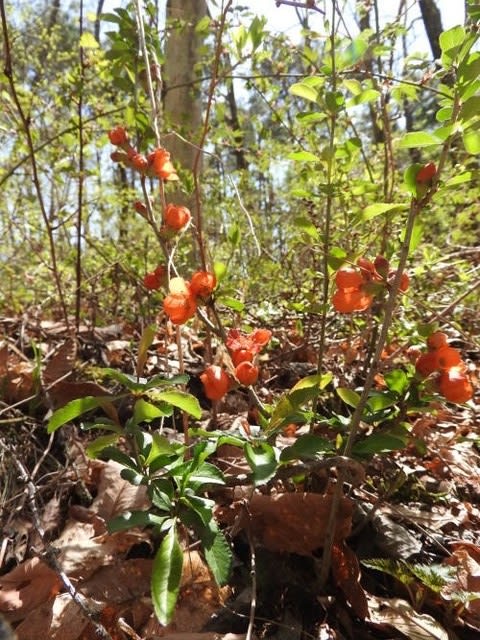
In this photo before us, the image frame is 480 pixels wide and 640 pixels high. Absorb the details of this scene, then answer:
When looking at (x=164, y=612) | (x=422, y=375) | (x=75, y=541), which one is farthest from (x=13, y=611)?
(x=422, y=375)

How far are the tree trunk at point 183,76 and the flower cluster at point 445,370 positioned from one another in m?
2.19

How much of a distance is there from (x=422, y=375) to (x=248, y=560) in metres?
0.56

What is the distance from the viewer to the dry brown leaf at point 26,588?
0.94 meters

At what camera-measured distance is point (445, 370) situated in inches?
31.4

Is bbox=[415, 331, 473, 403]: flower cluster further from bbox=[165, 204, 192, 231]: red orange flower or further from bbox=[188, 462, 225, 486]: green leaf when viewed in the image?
bbox=[165, 204, 192, 231]: red orange flower

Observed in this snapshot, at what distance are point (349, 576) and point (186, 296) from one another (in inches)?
25.8

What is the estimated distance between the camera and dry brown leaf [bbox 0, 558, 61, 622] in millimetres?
937

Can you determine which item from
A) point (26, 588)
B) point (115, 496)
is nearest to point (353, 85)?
point (115, 496)

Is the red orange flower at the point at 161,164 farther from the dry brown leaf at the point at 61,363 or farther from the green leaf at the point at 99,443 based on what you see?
the dry brown leaf at the point at 61,363

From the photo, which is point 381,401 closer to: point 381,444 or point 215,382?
point 381,444

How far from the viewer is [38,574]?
0.99m

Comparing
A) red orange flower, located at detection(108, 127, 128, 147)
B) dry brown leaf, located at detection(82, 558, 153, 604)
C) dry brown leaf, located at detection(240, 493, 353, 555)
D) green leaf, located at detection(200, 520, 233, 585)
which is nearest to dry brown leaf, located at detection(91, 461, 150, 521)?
dry brown leaf, located at detection(82, 558, 153, 604)

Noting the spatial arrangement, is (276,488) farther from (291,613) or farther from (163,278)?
(163,278)

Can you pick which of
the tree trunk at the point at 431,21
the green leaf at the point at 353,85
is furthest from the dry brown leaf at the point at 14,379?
the tree trunk at the point at 431,21
